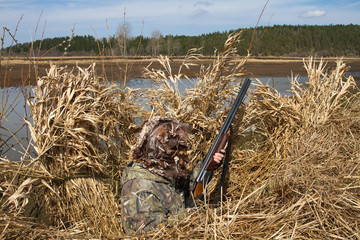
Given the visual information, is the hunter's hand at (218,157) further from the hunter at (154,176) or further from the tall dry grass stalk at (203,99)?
the tall dry grass stalk at (203,99)

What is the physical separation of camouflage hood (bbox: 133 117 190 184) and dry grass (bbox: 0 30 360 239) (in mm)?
463

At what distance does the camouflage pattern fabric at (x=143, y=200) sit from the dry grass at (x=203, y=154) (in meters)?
0.12

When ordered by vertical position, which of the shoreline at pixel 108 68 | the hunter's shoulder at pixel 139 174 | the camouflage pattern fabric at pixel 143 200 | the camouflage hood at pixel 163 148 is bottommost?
the camouflage pattern fabric at pixel 143 200

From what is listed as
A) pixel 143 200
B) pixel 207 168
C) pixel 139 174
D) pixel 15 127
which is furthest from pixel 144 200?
pixel 15 127

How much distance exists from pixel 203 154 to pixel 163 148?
1.51m

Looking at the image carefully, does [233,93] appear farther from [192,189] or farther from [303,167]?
[192,189]

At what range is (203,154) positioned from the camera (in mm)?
3980

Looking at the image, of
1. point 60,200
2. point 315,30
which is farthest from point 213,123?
point 315,30

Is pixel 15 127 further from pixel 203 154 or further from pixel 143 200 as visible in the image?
pixel 143 200

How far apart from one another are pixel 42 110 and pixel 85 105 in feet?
→ 1.36

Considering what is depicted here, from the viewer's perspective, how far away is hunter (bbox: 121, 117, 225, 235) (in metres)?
2.54

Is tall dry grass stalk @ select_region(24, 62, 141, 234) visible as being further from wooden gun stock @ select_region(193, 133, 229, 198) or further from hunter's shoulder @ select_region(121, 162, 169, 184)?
wooden gun stock @ select_region(193, 133, 229, 198)

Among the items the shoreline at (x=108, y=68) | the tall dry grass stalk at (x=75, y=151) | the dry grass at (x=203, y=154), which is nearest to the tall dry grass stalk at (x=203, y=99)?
the dry grass at (x=203, y=154)

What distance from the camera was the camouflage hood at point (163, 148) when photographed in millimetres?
2568
